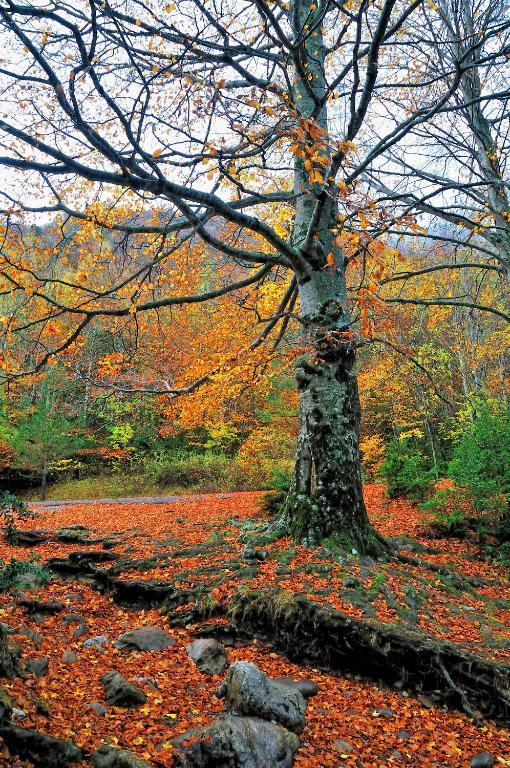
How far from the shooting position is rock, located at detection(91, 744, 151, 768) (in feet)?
7.07

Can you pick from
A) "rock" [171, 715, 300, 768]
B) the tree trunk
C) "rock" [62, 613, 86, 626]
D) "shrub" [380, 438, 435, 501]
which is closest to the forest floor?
"rock" [62, 613, 86, 626]

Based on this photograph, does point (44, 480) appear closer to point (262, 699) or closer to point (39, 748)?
point (262, 699)

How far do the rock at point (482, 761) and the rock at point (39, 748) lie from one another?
7.82 feet

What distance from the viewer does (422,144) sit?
26.1ft

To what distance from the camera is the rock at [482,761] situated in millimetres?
2898

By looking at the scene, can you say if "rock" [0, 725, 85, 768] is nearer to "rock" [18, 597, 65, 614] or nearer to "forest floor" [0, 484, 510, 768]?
"forest floor" [0, 484, 510, 768]

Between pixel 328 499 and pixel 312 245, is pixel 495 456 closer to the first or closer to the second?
pixel 328 499

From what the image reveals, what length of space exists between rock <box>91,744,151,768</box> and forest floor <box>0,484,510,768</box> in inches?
5.2

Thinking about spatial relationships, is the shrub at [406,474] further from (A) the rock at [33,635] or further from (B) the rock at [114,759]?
(B) the rock at [114,759]

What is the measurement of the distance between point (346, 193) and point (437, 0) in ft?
20.0

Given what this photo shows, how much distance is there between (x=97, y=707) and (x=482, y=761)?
2396 mm

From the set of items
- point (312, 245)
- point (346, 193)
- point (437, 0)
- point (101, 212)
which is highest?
point (437, 0)

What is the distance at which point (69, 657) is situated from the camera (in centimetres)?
348

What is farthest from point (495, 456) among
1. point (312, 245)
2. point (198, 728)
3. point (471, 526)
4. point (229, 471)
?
point (229, 471)
